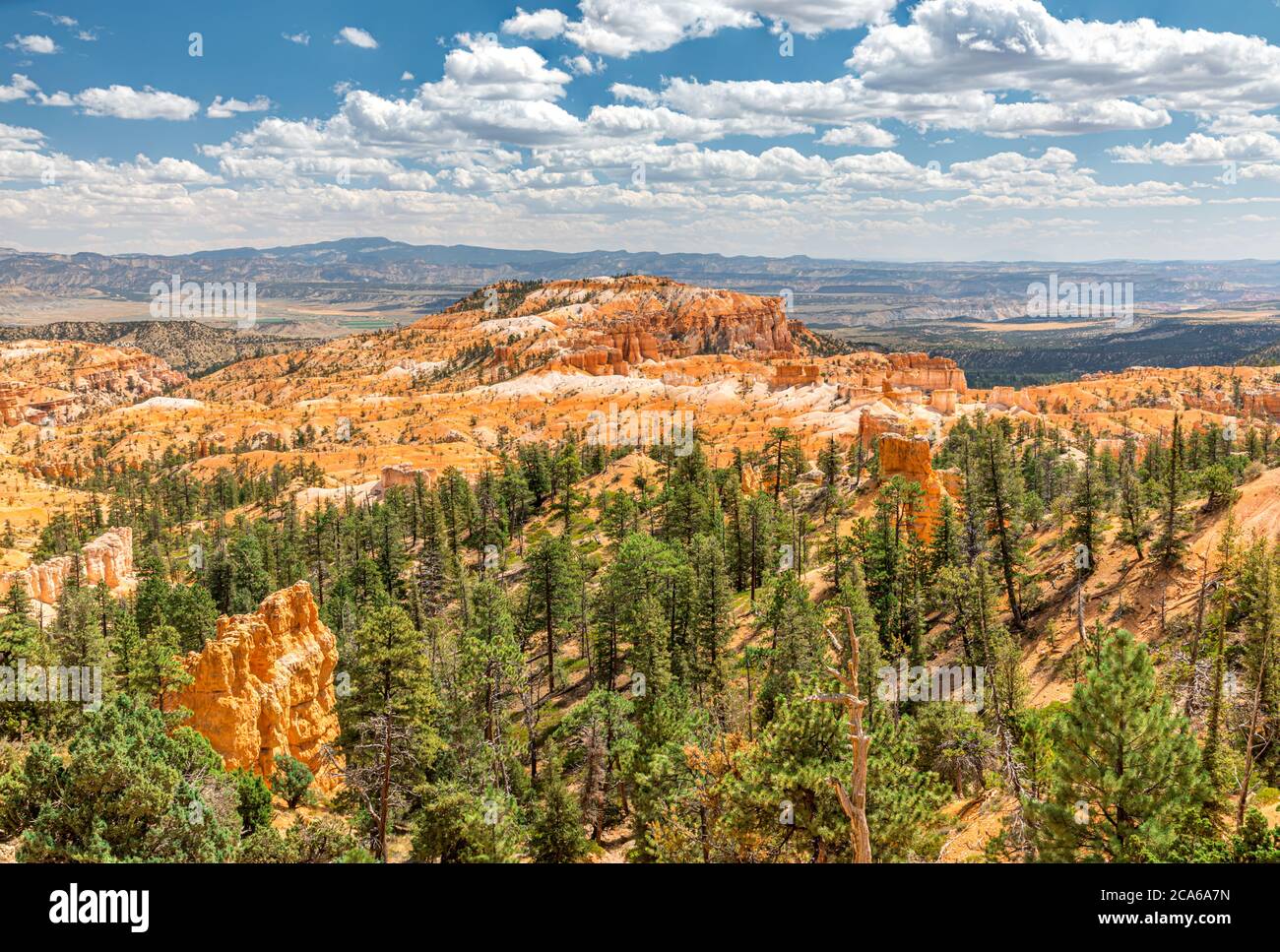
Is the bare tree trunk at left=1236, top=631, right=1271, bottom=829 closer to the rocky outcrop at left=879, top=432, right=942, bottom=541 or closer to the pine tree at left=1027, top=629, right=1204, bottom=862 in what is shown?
the pine tree at left=1027, top=629, right=1204, bottom=862

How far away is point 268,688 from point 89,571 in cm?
4998

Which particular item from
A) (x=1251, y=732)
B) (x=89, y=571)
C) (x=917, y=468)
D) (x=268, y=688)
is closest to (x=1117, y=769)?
(x=1251, y=732)

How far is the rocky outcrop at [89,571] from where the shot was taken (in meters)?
65.8

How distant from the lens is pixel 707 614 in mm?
44312

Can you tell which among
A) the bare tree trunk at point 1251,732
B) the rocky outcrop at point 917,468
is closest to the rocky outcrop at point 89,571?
the rocky outcrop at point 917,468

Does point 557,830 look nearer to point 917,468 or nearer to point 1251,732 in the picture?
point 1251,732

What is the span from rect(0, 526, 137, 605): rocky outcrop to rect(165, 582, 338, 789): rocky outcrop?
115ft

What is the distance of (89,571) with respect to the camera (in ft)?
243

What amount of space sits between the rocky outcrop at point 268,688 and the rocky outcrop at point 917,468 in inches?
1516

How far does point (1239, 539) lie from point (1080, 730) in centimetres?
3050

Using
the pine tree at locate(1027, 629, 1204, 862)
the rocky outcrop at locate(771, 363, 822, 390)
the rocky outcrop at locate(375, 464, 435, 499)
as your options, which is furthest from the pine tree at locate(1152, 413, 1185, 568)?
the rocky outcrop at locate(771, 363, 822, 390)

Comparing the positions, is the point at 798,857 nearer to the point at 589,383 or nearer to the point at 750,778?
the point at 750,778

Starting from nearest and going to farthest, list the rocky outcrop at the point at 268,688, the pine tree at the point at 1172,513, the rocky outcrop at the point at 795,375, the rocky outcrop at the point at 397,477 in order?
the rocky outcrop at the point at 268,688 < the pine tree at the point at 1172,513 < the rocky outcrop at the point at 397,477 < the rocky outcrop at the point at 795,375

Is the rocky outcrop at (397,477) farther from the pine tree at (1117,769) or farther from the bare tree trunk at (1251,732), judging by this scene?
the pine tree at (1117,769)
